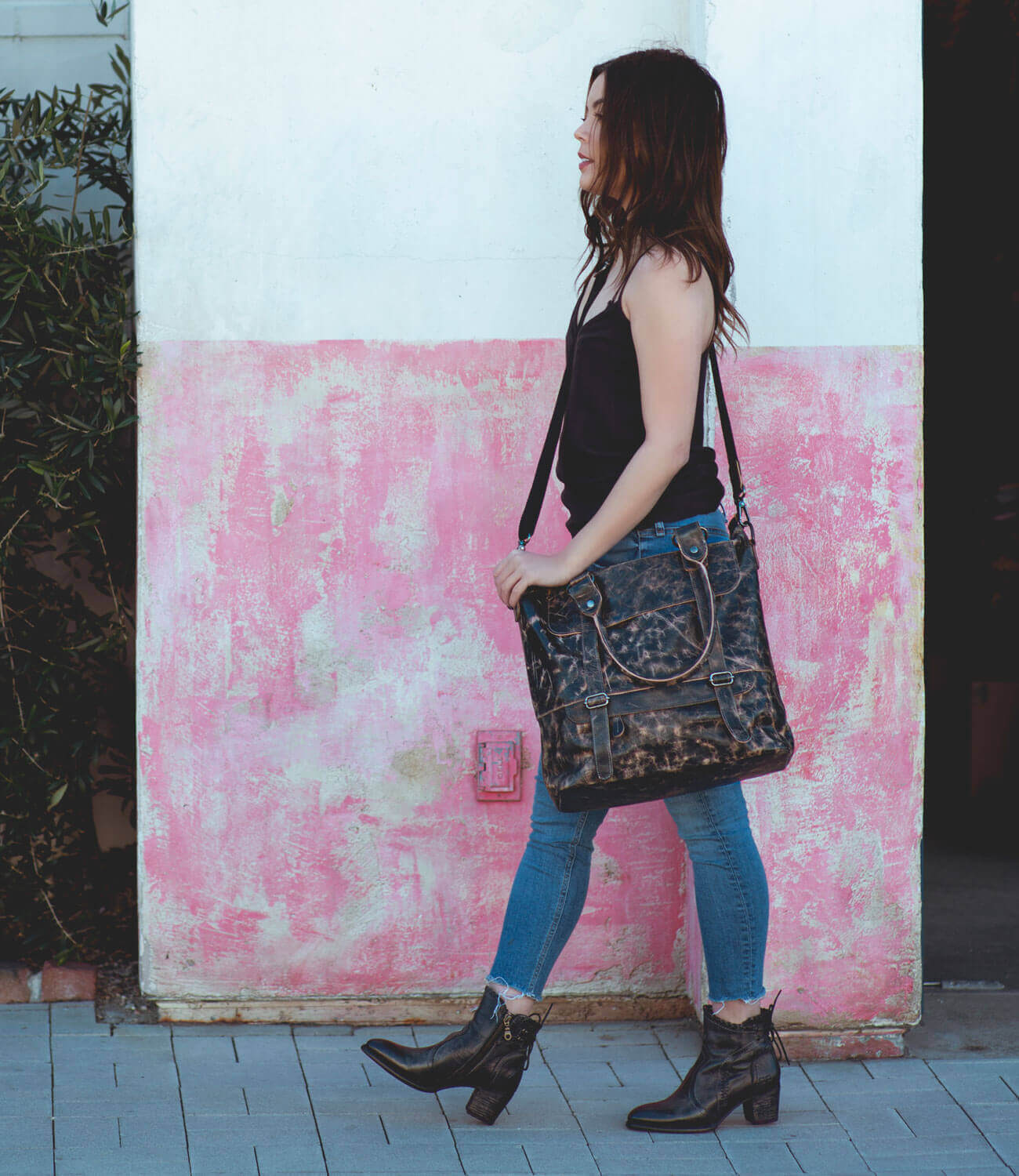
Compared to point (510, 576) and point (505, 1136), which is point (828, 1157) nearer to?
point (505, 1136)

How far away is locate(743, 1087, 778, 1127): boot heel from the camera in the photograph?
2846 mm

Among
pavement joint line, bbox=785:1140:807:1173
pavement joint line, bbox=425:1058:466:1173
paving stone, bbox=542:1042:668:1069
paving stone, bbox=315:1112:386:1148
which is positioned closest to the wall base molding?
paving stone, bbox=542:1042:668:1069

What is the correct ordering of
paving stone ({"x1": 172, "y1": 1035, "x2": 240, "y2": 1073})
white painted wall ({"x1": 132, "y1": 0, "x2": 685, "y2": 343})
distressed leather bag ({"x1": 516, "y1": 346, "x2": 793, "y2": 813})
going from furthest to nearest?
1. white painted wall ({"x1": 132, "y1": 0, "x2": 685, "y2": 343})
2. paving stone ({"x1": 172, "y1": 1035, "x2": 240, "y2": 1073})
3. distressed leather bag ({"x1": 516, "y1": 346, "x2": 793, "y2": 813})

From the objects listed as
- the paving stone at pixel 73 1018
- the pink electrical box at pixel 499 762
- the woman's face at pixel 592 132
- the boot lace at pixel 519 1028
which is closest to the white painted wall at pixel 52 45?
the woman's face at pixel 592 132

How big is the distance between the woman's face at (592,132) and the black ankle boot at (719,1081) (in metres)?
1.67

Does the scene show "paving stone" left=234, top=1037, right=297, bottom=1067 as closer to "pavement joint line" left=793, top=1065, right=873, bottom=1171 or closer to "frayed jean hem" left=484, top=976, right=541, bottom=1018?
"frayed jean hem" left=484, top=976, right=541, bottom=1018

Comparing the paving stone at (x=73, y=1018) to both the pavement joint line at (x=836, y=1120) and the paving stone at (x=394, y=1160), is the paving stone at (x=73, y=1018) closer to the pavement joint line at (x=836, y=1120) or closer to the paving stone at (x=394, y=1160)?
the paving stone at (x=394, y=1160)

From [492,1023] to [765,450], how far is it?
1.40 meters

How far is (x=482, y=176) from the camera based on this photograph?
3285 millimetres

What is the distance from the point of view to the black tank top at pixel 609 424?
8.79ft

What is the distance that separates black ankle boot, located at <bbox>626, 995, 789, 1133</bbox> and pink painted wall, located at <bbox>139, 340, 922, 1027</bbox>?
0.43 m

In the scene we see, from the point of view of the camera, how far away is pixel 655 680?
2535mm

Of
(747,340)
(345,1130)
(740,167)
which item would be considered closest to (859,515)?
(747,340)

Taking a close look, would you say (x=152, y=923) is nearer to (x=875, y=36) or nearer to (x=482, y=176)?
(x=482, y=176)
